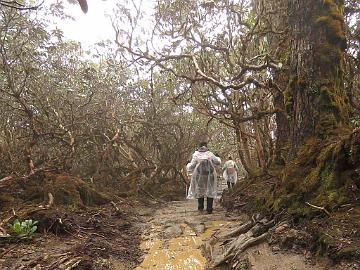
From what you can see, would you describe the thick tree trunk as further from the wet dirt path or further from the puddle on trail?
the puddle on trail

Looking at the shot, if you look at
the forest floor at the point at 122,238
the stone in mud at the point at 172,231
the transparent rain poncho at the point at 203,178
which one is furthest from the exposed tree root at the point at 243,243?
the transparent rain poncho at the point at 203,178

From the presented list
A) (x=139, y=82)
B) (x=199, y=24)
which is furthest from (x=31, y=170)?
(x=139, y=82)

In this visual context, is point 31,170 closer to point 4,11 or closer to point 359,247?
point 4,11

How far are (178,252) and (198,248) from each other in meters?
0.37

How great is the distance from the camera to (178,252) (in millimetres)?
5715

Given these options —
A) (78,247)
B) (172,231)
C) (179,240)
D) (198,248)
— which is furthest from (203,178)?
(78,247)

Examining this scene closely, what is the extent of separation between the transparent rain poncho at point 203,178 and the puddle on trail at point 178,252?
82.3 inches

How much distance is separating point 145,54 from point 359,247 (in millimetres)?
8716

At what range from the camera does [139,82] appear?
695 inches

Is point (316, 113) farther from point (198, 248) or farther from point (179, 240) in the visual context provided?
point (179, 240)

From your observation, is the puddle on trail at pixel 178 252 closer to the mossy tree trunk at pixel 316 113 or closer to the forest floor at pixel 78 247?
the forest floor at pixel 78 247

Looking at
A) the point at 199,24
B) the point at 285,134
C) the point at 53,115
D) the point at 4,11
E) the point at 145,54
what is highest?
the point at 199,24

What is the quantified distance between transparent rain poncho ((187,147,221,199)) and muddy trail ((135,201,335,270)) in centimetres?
55

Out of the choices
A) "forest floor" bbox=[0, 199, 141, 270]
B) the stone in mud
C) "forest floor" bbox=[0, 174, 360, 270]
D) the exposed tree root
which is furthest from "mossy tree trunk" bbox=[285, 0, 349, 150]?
"forest floor" bbox=[0, 199, 141, 270]
